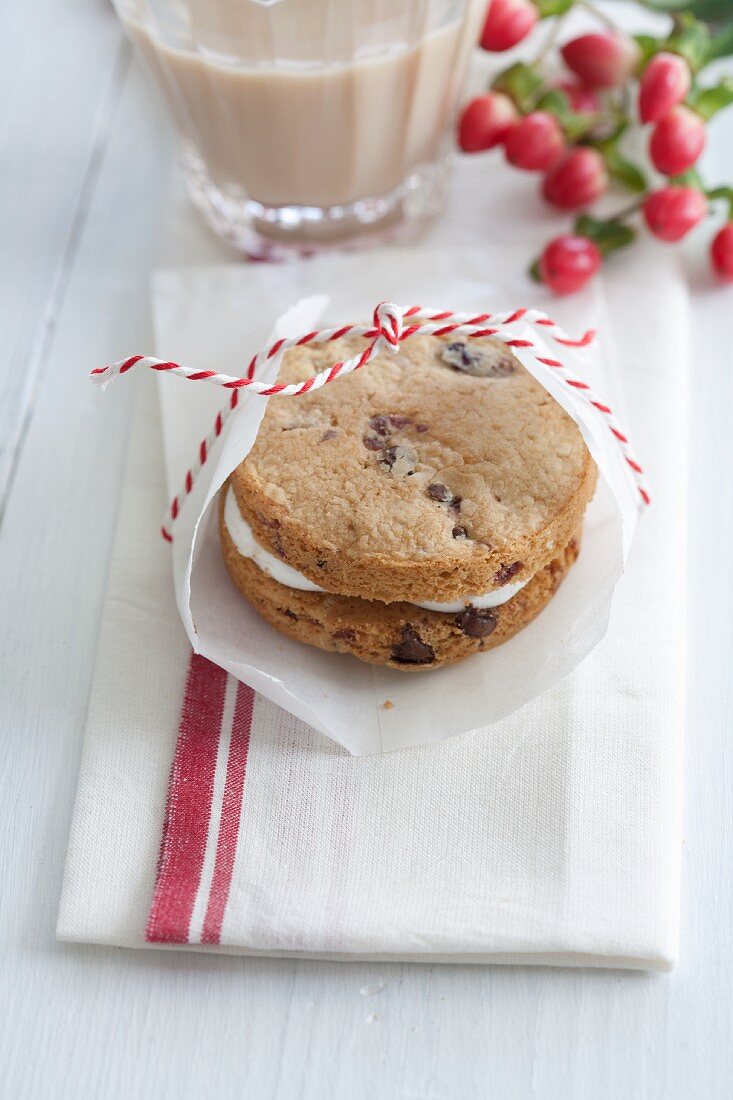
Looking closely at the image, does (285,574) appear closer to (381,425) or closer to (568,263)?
(381,425)

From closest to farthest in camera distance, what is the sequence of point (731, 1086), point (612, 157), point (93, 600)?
point (731, 1086), point (93, 600), point (612, 157)

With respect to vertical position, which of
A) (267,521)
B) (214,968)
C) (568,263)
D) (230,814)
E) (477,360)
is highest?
(568,263)

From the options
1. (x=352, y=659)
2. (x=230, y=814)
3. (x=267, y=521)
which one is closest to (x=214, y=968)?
(x=230, y=814)

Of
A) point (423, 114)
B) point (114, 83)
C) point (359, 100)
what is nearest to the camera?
point (359, 100)

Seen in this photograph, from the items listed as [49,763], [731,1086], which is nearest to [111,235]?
[49,763]

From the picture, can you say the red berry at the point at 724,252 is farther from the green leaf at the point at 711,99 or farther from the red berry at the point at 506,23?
the red berry at the point at 506,23

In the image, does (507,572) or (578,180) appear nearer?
(507,572)

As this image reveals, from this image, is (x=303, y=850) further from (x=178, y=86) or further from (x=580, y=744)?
(x=178, y=86)

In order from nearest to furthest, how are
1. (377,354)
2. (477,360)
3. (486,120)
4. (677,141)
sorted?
(377,354) < (477,360) < (677,141) < (486,120)
